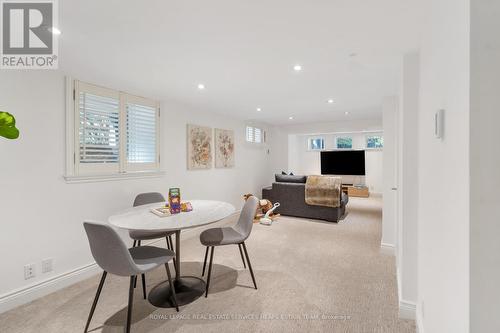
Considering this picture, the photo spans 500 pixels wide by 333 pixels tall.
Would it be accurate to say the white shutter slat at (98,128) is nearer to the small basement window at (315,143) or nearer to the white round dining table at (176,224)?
the white round dining table at (176,224)

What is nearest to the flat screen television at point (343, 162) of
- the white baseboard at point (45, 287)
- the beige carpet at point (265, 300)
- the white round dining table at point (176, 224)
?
the beige carpet at point (265, 300)

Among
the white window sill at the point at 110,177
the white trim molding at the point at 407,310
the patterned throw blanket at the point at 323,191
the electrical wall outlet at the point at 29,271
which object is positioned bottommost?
the white trim molding at the point at 407,310

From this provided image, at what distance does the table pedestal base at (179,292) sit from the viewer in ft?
7.18

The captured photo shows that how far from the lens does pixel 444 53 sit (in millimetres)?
960

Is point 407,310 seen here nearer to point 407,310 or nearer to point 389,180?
point 407,310

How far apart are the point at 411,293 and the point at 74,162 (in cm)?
338

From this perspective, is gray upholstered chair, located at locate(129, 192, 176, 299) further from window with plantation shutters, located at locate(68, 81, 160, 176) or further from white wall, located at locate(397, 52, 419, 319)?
white wall, located at locate(397, 52, 419, 319)

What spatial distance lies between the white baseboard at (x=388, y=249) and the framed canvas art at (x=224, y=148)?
10.1ft

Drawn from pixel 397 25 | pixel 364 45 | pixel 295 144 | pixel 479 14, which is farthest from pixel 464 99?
pixel 295 144

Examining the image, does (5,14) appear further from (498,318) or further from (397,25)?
(498,318)

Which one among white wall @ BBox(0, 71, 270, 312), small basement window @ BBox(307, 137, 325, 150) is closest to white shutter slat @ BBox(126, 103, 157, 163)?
white wall @ BBox(0, 71, 270, 312)

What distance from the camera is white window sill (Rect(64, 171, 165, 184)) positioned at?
2.62m

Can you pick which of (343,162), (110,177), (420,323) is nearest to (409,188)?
(420,323)

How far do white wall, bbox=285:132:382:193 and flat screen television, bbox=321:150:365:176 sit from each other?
354mm
